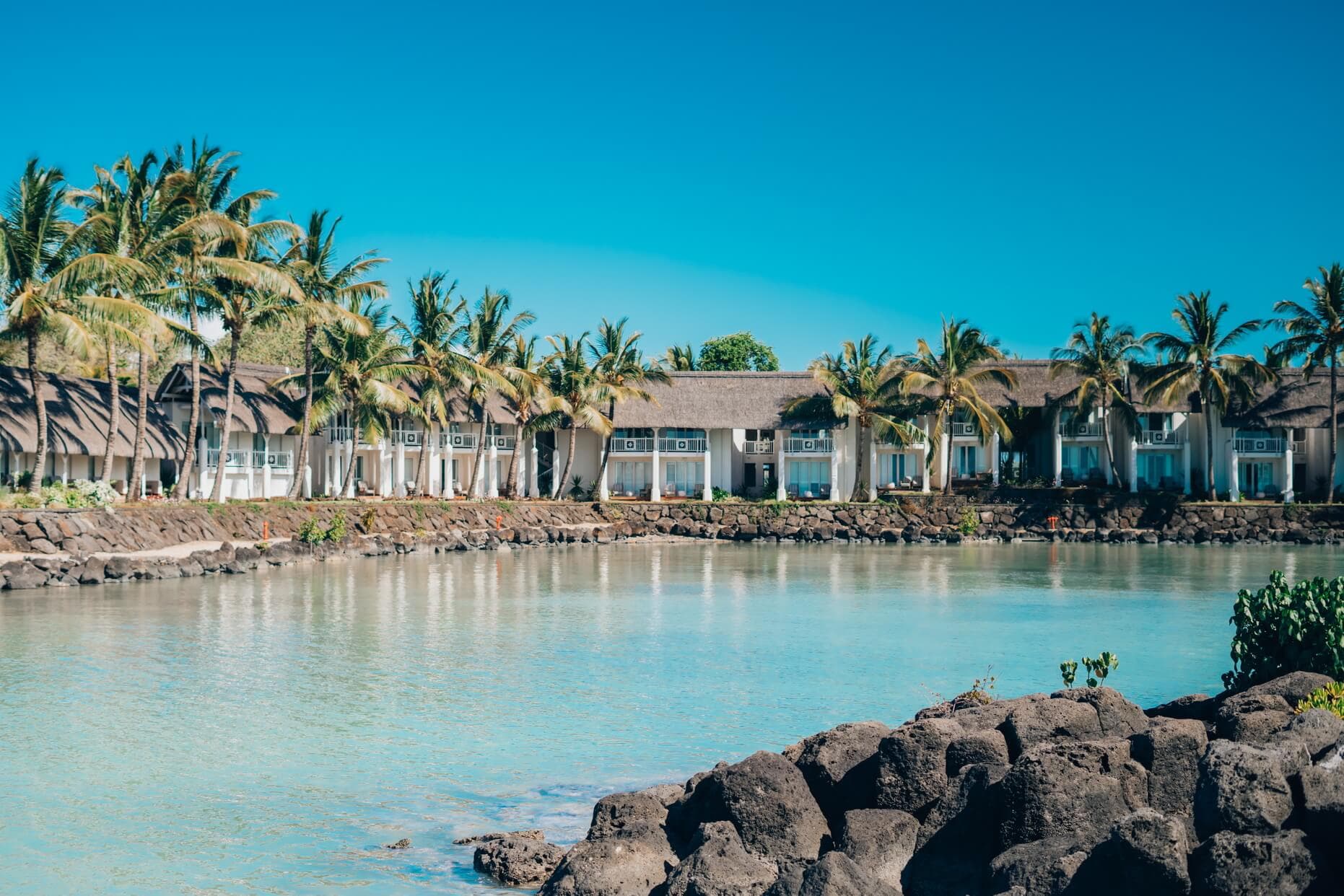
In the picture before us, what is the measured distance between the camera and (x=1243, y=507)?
161 feet

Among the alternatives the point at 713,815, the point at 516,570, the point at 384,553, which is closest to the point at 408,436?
the point at 384,553

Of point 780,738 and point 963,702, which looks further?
point 780,738

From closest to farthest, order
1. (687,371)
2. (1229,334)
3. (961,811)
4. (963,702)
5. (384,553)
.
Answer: (961,811), (963,702), (384,553), (1229,334), (687,371)

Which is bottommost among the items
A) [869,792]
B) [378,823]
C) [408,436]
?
[378,823]

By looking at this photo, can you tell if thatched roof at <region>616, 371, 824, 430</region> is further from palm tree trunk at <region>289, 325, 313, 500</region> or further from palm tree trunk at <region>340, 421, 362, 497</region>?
palm tree trunk at <region>289, 325, 313, 500</region>

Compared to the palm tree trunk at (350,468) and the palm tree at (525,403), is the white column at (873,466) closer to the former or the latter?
the palm tree at (525,403)

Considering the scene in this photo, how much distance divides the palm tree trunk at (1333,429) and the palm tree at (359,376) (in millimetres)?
36331

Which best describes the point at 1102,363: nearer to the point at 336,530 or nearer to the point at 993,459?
the point at 993,459

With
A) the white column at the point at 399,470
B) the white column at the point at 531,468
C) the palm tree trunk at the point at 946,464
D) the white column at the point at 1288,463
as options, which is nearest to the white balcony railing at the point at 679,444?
the white column at the point at 531,468

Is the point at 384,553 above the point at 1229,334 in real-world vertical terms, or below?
below

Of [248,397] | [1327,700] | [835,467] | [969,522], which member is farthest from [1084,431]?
[1327,700]

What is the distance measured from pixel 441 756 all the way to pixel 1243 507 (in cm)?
4487

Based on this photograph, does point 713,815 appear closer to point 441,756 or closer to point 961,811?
point 961,811

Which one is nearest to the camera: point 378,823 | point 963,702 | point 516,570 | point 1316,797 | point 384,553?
point 1316,797
